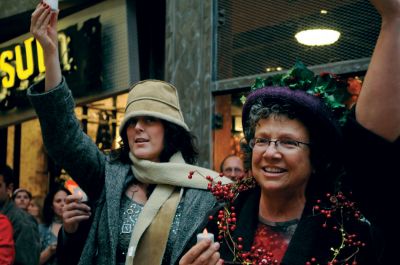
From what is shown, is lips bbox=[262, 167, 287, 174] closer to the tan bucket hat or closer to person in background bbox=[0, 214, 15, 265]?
the tan bucket hat

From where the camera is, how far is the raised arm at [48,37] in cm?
320

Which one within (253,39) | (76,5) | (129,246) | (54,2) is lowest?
(129,246)

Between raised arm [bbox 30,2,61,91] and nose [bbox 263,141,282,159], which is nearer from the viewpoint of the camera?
nose [bbox 263,141,282,159]

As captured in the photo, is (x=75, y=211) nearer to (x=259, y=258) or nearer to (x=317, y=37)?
(x=259, y=258)

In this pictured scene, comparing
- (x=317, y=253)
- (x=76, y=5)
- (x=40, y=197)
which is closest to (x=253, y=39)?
(x=76, y=5)

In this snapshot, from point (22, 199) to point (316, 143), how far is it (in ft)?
19.3

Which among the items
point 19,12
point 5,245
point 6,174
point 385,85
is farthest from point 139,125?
point 19,12

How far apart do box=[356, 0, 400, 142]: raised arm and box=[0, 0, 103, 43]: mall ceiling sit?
6.83m

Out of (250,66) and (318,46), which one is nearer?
(318,46)

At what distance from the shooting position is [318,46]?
5.39m

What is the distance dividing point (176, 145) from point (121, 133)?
0.32m

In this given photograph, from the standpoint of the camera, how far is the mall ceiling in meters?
8.13

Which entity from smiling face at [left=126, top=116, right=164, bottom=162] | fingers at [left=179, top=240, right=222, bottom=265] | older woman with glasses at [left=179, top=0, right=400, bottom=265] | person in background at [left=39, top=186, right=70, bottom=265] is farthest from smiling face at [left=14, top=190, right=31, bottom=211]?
fingers at [left=179, top=240, right=222, bottom=265]

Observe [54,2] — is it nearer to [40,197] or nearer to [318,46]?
[318,46]
